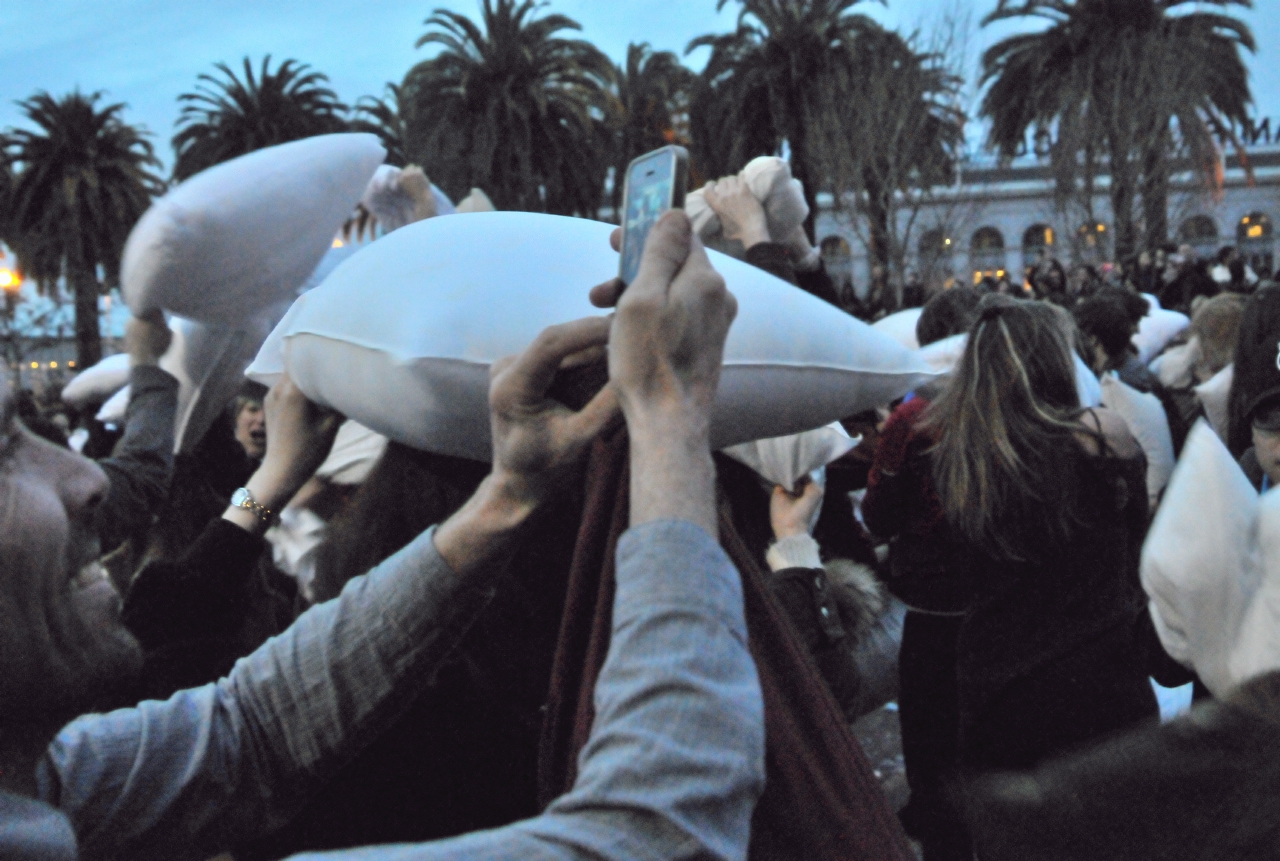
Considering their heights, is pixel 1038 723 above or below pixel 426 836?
below

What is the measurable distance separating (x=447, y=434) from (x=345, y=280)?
234mm

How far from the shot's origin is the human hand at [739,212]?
7.36 ft

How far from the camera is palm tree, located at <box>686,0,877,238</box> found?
2033 cm

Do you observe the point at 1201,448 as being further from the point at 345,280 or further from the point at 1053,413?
the point at 1053,413

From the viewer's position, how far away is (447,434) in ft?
4.09

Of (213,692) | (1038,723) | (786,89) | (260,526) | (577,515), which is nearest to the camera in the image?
(213,692)

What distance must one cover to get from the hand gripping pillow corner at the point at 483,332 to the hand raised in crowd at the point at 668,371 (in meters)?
0.32

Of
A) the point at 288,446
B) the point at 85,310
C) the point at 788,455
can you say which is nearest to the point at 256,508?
the point at 288,446

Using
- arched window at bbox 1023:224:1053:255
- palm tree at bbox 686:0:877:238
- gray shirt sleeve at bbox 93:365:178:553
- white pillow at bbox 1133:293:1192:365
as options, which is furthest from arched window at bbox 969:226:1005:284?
gray shirt sleeve at bbox 93:365:178:553

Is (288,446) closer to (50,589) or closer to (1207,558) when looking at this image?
(50,589)

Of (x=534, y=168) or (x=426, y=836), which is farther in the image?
→ (x=534, y=168)

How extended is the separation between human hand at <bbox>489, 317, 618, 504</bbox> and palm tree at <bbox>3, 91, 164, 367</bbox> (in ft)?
76.1

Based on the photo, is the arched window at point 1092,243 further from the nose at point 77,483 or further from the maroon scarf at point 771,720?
the nose at point 77,483

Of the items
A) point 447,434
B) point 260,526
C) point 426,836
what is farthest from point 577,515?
point 260,526
